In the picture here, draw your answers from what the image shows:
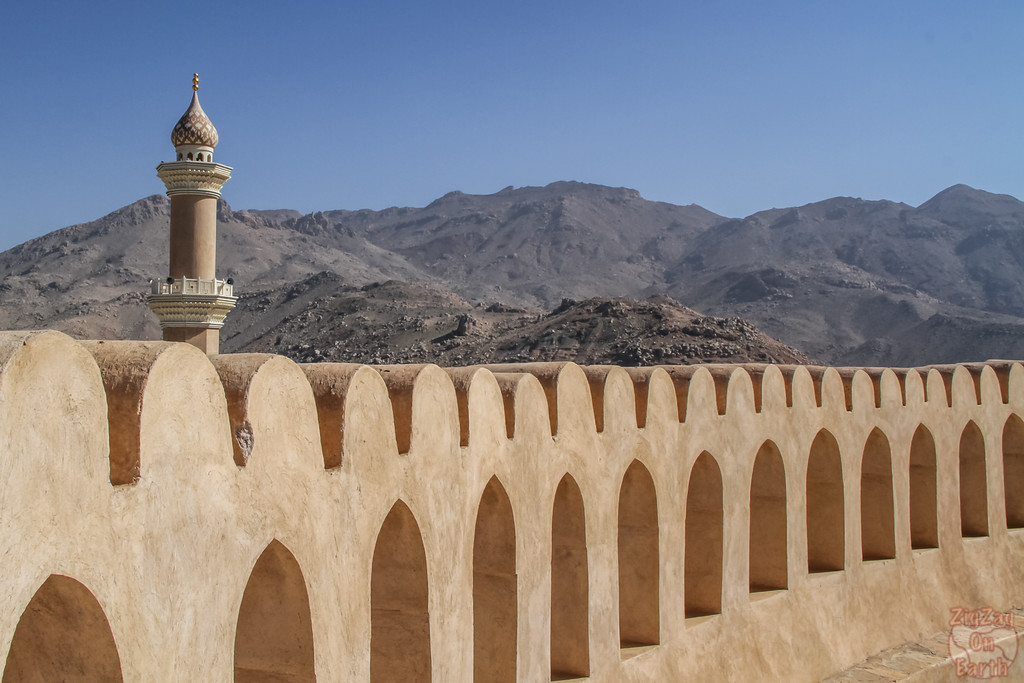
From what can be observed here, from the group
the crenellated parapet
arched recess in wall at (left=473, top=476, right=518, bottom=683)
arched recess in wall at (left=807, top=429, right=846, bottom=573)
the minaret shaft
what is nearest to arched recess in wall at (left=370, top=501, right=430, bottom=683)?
the crenellated parapet

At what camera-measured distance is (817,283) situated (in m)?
75.4

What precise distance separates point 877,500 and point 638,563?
11.5 ft

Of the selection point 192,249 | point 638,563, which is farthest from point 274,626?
point 192,249

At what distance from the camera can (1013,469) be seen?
10336mm

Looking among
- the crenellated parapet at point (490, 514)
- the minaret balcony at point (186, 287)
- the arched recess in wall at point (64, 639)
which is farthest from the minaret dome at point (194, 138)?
the arched recess in wall at point (64, 639)

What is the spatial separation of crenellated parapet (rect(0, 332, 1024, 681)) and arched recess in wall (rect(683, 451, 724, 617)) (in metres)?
0.02

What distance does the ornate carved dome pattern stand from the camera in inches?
689

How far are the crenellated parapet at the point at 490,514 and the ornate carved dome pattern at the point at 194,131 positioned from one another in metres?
13.3

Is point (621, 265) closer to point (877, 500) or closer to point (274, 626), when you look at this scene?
point (877, 500)

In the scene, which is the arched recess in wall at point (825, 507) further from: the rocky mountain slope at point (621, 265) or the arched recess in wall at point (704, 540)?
the rocky mountain slope at point (621, 265)

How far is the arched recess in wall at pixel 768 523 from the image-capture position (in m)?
7.59

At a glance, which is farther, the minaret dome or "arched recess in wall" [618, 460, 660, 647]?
the minaret dome

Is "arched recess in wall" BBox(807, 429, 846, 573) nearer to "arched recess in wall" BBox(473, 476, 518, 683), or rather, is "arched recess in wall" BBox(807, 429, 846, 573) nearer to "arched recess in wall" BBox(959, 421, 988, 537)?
"arched recess in wall" BBox(959, 421, 988, 537)

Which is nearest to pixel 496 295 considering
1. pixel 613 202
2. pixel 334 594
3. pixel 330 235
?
pixel 330 235
